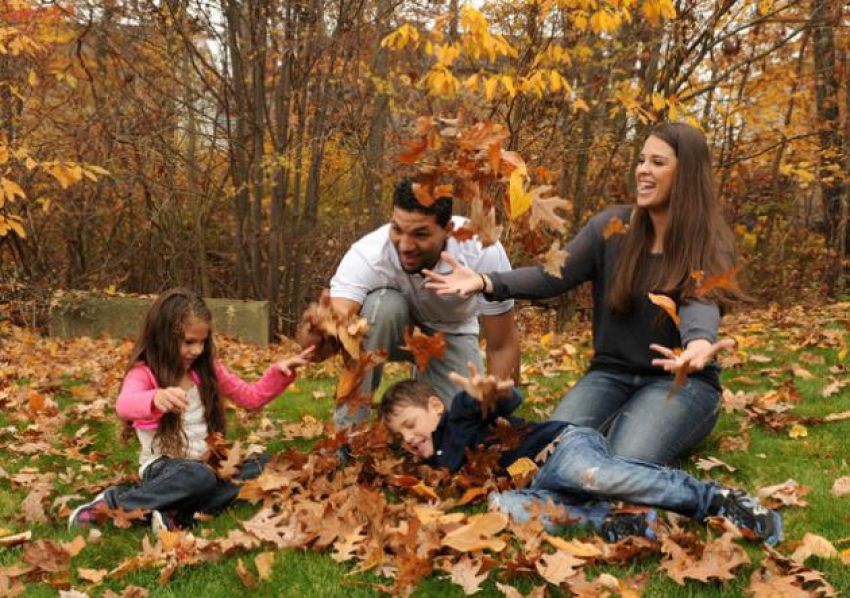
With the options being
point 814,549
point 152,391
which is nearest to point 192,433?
point 152,391

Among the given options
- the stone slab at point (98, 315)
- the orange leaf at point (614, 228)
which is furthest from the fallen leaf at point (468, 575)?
the stone slab at point (98, 315)

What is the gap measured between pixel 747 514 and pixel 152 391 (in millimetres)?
2374

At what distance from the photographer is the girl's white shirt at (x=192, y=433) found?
3.71 meters

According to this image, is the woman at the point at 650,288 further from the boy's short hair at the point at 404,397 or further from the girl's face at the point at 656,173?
the boy's short hair at the point at 404,397

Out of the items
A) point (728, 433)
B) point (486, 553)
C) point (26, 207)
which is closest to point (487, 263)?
point (728, 433)

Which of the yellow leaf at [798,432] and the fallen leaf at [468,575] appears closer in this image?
the fallen leaf at [468,575]

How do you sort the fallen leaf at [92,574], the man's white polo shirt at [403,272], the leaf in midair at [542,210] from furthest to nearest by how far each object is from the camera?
the man's white polo shirt at [403,272], the leaf in midair at [542,210], the fallen leaf at [92,574]

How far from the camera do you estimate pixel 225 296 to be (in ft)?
37.3

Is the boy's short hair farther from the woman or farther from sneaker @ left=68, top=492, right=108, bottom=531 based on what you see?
sneaker @ left=68, top=492, right=108, bottom=531

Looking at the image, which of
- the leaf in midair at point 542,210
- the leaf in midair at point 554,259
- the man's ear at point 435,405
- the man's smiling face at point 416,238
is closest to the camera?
the leaf in midair at point 542,210

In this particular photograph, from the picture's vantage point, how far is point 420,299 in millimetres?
4645

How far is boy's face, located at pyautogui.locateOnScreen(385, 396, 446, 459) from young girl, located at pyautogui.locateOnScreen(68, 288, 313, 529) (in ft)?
1.62

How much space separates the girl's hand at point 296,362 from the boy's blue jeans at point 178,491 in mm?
554

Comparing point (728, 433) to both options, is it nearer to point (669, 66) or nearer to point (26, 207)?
point (669, 66)
